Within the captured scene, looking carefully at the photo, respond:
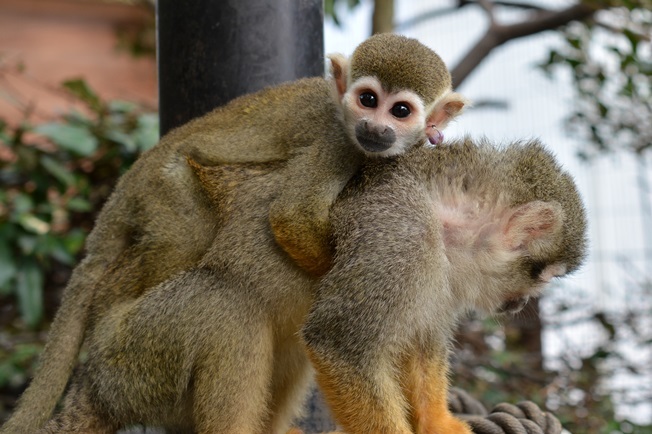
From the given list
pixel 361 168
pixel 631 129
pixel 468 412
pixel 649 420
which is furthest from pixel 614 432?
pixel 361 168

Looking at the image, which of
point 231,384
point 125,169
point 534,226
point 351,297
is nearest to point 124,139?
point 125,169

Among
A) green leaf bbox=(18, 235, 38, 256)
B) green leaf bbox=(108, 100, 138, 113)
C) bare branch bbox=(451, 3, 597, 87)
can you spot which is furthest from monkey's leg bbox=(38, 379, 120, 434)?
bare branch bbox=(451, 3, 597, 87)

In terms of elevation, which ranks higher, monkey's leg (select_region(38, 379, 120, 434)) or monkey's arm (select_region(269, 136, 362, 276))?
monkey's arm (select_region(269, 136, 362, 276))

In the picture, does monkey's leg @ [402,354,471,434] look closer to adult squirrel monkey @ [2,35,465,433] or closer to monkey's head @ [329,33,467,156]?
adult squirrel monkey @ [2,35,465,433]

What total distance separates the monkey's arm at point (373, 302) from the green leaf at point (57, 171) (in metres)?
2.74

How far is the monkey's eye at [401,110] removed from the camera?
98.0 inches

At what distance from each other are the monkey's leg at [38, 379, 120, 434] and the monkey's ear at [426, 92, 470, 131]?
136 cm

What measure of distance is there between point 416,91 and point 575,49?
10.5 feet

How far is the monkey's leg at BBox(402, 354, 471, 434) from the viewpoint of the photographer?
8.08 ft

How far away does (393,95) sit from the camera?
250cm

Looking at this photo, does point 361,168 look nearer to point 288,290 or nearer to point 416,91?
point 416,91

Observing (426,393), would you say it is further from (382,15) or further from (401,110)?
(382,15)

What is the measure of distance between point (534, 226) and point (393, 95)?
0.61 m

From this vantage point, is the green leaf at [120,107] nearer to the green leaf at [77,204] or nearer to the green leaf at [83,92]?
the green leaf at [83,92]
